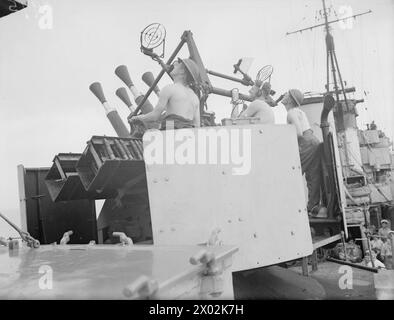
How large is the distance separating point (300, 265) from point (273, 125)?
1200 mm

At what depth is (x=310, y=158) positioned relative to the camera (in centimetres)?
339

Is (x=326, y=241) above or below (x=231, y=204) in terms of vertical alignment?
below

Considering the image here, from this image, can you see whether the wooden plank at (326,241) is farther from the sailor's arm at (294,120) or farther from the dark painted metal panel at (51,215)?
the dark painted metal panel at (51,215)

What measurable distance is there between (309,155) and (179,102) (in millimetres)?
1129

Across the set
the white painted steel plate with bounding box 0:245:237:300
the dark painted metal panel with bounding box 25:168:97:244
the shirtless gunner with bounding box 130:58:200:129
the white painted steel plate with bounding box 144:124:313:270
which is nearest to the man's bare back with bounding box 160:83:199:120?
the shirtless gunner with bounding box 130:58:200:129

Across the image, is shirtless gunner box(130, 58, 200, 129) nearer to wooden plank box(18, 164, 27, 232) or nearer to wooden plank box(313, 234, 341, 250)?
wooden plank box(313, 234, 341, 250)

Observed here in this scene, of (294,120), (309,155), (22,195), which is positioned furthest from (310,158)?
(22,195)

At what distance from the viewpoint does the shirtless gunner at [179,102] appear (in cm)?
303

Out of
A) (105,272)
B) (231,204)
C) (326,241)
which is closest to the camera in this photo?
(105,272)

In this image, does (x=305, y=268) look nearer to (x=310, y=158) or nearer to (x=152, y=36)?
(x=310, y=158)

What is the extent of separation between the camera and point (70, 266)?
1784 millimetres

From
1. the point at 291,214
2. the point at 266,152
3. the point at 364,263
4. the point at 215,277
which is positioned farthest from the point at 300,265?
the point at 215,277
